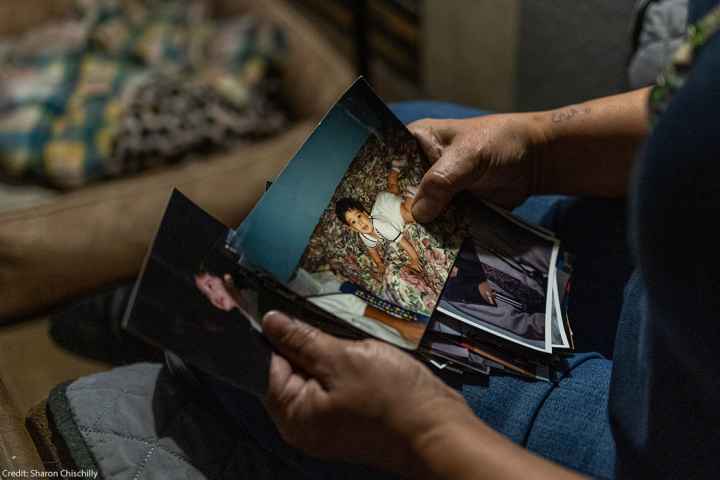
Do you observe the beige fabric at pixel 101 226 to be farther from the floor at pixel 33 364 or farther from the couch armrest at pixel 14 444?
the couch armrest at pixel 14 444

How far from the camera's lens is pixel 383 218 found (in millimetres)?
654

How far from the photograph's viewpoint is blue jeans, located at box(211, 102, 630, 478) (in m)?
0.58

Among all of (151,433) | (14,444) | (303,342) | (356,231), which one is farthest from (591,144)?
(14,444)

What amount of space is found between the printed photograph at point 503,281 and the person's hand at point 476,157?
0.04m

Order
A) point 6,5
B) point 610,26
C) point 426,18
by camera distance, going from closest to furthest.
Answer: point 610,26 → point 426,18 → point 6,5

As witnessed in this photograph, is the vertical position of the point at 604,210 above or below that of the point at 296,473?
above

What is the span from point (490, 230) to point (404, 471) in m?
0.30

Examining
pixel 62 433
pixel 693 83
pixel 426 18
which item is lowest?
pixel 62 433

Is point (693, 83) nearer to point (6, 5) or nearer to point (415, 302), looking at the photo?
point (415, 302)

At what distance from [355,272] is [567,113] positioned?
1.06 feet

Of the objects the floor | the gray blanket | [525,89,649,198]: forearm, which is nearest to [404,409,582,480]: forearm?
the gray blanket

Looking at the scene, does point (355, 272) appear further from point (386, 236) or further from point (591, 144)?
point (591, 144)

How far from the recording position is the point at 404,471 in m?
0.52

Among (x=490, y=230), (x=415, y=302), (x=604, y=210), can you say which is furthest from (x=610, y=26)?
(x=415, y=302)
